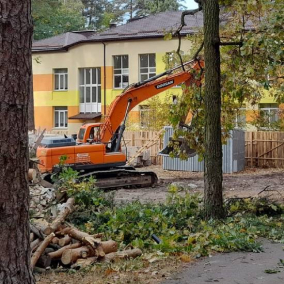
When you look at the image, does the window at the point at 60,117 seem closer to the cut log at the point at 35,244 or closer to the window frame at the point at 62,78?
the window frame at the point at 62,78

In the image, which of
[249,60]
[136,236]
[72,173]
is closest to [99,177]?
[72,173]

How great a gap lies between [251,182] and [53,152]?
9.18m

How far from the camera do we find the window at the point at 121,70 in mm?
46438

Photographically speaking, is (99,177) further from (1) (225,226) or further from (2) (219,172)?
(1) (225,226)

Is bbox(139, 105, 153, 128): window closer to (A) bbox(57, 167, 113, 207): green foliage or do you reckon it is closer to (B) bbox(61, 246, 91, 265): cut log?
(A) bbox(57, 167, 113, 207): green foliage

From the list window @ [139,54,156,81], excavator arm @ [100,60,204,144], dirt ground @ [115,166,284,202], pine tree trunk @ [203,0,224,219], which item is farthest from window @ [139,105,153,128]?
pine tree trunk @ [203,0,224,219]

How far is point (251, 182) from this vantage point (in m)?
26.5

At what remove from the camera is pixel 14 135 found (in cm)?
523

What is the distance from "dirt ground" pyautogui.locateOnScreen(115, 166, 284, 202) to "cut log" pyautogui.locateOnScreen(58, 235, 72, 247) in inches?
271

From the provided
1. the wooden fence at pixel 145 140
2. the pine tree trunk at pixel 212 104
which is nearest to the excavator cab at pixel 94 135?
the pine tree trunk at pixel 212 104

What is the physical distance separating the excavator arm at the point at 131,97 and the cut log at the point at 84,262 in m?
13.2

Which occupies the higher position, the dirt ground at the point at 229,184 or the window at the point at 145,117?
the window at the point at 145,117

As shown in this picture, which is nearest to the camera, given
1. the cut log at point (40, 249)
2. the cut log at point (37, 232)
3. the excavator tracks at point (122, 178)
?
the cut log at point (40, 249)

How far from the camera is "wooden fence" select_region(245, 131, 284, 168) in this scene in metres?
34.5
